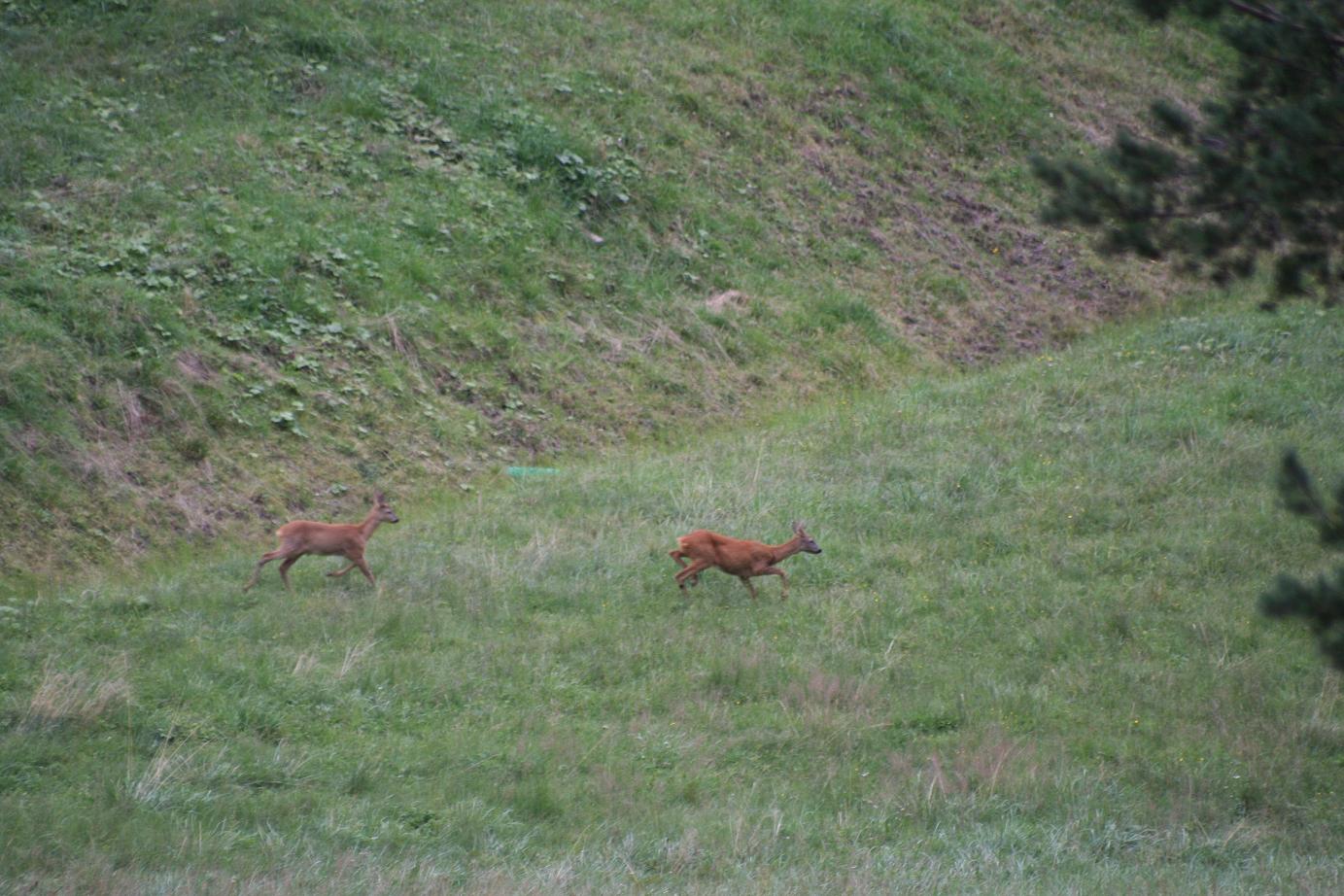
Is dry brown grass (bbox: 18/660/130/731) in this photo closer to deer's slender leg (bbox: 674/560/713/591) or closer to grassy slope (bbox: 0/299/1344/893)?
grassy slope (bbox: 0/299/1344/893)

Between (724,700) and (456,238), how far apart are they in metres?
11.5

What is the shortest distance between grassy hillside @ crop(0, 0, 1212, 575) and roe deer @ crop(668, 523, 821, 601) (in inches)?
176

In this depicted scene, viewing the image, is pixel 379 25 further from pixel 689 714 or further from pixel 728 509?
pixel 689 714

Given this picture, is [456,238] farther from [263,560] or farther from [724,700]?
[724,700]

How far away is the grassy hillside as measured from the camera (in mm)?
14359

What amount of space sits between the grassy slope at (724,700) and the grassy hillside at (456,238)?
6.87 ft

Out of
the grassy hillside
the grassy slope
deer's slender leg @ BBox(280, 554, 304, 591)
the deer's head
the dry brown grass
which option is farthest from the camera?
the grassy hillside

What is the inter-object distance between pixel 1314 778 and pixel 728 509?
668 cm

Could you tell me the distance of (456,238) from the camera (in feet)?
63.8

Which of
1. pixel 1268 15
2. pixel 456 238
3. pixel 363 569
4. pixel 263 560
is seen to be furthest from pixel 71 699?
pixel 456 238

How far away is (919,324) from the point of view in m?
23.1

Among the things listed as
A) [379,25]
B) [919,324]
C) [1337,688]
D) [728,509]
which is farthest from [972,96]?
[1337,688]

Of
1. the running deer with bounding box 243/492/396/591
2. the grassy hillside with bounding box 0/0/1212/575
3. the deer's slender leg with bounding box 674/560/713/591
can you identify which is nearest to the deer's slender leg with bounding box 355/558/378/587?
the running deer with bounding box 243/492/396/591

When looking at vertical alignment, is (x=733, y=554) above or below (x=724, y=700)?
below
